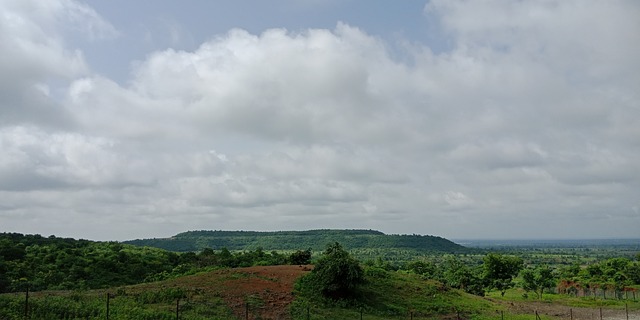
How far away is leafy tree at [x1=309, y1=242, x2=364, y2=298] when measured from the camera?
38.7 metres

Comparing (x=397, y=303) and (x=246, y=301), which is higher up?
(x=246, y=301)

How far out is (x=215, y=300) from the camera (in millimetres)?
34500

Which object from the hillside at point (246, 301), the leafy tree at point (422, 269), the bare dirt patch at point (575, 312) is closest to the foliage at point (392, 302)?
the hillside at point (246, 301)

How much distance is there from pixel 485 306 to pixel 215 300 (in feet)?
81.0

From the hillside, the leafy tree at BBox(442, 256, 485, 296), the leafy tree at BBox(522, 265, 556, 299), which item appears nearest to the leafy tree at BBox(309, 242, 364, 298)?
the hillside

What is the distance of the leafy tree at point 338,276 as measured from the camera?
38656mm

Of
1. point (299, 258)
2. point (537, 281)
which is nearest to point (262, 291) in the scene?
point (299, 258)

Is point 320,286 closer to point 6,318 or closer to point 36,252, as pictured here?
point 6,318

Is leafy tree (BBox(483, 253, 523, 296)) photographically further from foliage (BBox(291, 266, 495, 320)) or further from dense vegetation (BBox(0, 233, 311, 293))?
dense vegetation (BBox(0, 233, 311, 293))

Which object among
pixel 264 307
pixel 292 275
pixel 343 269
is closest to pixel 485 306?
pixel 343 269

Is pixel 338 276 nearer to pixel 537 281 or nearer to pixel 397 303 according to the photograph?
pixel 397 303

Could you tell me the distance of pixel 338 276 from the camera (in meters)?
38.7

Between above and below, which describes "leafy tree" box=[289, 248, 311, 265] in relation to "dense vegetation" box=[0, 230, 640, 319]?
above

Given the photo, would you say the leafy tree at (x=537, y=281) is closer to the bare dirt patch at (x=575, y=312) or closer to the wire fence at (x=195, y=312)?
the bare dirt patch at (x=575, y=312)
